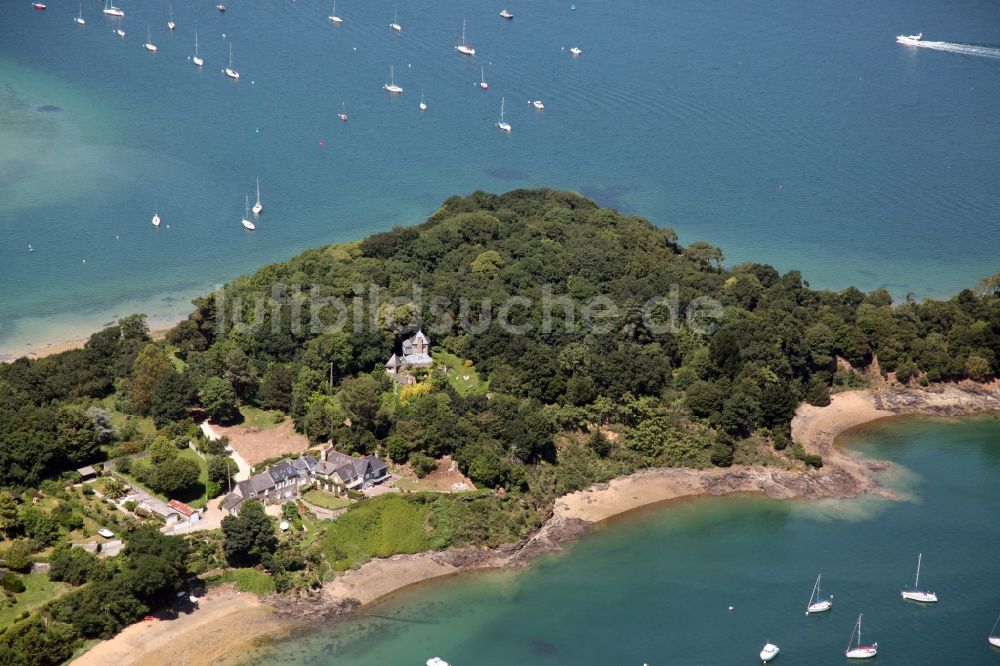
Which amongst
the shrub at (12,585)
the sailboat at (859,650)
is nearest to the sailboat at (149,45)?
the shrub at (12,585)

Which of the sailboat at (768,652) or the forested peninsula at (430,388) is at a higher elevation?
the forested peninsula at (430,388)

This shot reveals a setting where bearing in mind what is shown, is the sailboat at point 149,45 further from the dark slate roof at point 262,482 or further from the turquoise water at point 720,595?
the turquoise water at point 720,595

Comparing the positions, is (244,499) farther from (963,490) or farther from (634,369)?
(963,490)

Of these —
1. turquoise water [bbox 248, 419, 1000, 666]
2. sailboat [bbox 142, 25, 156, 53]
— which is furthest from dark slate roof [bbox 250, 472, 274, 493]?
sailboat [bbox 142, 25, 156, 53]

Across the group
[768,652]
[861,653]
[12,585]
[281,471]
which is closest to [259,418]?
[281,471]

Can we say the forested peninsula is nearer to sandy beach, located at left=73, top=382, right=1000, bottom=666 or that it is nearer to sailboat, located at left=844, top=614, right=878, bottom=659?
sandy beach, located at left=73, top=382, right=1000, bottom=666

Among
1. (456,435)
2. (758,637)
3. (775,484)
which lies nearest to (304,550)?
(456,435)
